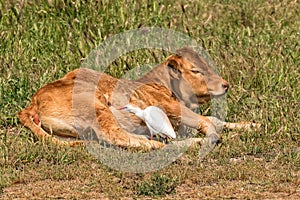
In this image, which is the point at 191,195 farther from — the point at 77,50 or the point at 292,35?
the point at 292,35

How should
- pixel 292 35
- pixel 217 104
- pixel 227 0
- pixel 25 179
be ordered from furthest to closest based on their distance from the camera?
pixel 227 0
pixel 292 35
pixel 217 104
pixel 25 179

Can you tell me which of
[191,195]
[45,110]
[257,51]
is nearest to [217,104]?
[257,51]

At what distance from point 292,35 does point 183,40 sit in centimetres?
145

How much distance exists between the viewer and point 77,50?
30.0 feet

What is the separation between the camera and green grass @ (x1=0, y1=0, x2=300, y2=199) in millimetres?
6180

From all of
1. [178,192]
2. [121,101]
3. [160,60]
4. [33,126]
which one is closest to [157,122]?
[121,101]

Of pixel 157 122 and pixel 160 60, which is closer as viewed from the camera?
pixel 157 122

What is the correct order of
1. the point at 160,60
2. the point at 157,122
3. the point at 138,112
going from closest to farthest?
the point at 157,122
the point at 138,112
the point at 160,60

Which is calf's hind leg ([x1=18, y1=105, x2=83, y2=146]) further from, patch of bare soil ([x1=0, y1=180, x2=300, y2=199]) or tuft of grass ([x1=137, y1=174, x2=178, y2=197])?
tuft of grass ([x1=137, y1=174, x2=178, y2=197])

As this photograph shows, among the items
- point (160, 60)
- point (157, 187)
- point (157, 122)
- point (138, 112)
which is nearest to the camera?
point (157, 187)

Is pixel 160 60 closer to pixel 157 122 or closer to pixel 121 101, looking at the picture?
pixel 121 101

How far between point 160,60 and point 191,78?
85 cm

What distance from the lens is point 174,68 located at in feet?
26.9

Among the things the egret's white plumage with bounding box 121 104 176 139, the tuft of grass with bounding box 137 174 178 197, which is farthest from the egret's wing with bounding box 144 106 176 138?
the tuft of grass with bounding box 137 174 178 197
